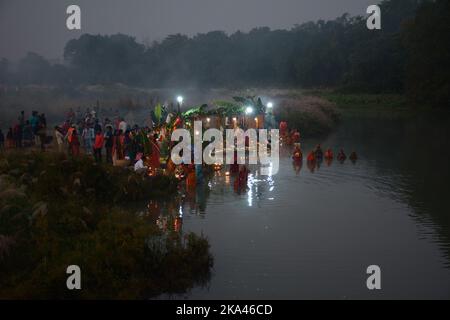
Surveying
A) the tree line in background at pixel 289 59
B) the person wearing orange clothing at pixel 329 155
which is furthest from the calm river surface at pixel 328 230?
the tree line in background at pixel 289 59

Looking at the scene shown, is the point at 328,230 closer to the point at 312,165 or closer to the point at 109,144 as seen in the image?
the point at 109,144

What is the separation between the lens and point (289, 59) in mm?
93625

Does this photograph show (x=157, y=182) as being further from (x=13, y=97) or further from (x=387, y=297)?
(x=13, y=97)

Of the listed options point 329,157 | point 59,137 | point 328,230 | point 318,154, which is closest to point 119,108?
point 318,154

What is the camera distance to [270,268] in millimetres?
13820

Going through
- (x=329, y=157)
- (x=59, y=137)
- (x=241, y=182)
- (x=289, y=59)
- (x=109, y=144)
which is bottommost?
(x=241, y=182)

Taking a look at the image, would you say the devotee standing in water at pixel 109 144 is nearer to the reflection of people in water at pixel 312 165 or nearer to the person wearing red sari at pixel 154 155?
the person wearing red sari at pixel 154 155

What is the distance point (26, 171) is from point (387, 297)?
1114cm

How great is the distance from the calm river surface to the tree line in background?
38.8 m

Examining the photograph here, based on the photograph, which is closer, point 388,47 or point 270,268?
point 270,268

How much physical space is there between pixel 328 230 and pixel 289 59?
7880 centimetres

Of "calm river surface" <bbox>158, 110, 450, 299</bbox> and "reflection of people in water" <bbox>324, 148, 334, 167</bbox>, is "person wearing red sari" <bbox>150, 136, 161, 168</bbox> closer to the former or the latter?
"calm river surface" <bbox>158, 110, 450, 299</bbox>

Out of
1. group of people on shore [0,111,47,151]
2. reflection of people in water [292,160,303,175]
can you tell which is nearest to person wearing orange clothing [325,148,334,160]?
reflection of people in water [292,160,303,175]
